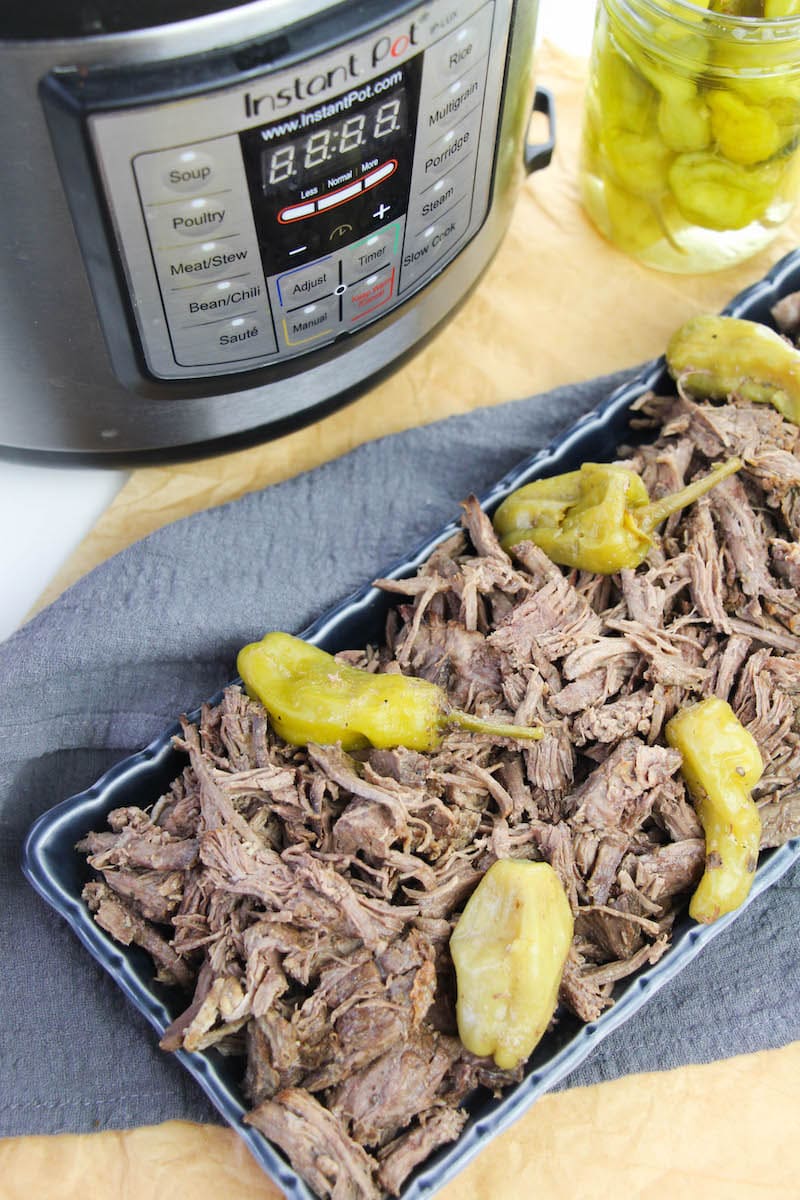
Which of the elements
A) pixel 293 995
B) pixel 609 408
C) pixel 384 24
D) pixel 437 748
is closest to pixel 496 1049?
pixel 293 995

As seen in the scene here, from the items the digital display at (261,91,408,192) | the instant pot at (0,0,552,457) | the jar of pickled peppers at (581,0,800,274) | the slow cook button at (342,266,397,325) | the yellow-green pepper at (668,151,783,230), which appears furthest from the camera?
the yellow-green pepper at (668,151,783,230)

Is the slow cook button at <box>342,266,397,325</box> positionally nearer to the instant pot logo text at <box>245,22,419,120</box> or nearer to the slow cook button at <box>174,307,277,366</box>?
Result: the slow cook button at <box>174,307,277,366</box>

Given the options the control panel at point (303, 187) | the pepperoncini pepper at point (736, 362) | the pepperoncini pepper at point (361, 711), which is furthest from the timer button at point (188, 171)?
the pepperoncini pepper at point (736, 362)

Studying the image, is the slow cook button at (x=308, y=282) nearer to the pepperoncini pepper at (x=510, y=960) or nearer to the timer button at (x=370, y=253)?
the timer button at (x=370, y=253)

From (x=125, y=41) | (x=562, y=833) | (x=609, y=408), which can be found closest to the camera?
(x=125, y=41)

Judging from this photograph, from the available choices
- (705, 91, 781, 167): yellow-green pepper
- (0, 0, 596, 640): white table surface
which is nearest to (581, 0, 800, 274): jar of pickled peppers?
(705, 91, 781, 167): yellow-green pepper

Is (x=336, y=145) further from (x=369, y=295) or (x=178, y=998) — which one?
(x=178, y=998)

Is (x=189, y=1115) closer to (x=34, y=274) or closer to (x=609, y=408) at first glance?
(x=34, y=274)

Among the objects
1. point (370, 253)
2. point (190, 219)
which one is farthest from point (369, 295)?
point (190, 219)
